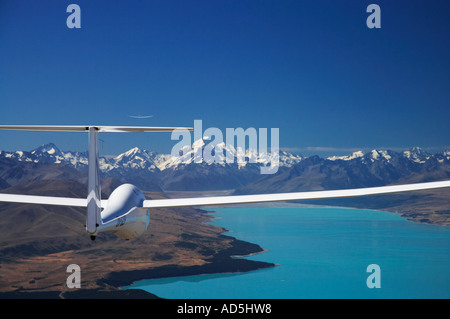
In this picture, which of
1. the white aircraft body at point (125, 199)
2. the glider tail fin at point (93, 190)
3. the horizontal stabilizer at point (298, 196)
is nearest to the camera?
the glider tail fin at point (93, 190)

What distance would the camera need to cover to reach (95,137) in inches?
758

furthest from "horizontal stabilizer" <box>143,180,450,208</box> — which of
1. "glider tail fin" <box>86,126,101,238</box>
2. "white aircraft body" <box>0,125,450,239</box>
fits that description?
"glider tail fin" <box>86,126,101,238</box>

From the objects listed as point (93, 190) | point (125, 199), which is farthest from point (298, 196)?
point (93, 190)

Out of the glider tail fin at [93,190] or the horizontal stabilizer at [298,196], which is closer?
the glider tail fin at [93,190]

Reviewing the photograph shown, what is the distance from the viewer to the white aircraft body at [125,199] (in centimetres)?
1856

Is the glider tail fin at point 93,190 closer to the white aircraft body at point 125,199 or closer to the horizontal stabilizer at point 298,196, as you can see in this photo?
the white aircraft body at point 125,199

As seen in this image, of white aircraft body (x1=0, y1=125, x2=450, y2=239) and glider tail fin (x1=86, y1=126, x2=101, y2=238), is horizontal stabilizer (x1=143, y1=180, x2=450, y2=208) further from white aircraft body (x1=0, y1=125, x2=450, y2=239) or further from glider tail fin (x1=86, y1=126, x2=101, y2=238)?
glider tail fin (x1=86, y1=126, x2=101, y2=238)

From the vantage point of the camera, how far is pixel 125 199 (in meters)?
22.3

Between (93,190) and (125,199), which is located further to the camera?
(125,199)

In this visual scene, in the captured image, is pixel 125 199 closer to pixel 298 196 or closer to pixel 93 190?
pixel 93 190

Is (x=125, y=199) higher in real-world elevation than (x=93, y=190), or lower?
lower

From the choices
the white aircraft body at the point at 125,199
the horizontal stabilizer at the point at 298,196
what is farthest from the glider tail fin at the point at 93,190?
the horizontal stabilizer at the point at 298,196
